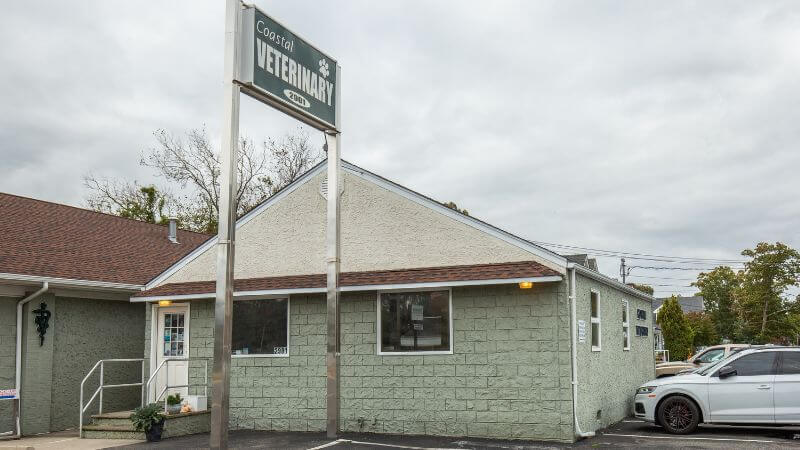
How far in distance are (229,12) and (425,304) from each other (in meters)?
6.79

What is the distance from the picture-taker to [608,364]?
588 inches

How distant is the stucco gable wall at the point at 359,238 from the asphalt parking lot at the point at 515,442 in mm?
3033

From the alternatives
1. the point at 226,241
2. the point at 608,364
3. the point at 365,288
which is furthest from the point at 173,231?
the point at 226,241

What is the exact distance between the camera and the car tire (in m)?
13.4

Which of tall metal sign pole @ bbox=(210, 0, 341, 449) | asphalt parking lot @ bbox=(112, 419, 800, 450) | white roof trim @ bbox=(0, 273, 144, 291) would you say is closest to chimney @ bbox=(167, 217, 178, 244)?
white roof trim @ bbox=(0, 273, 144, 291)

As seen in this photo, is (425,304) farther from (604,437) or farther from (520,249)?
(604,437)

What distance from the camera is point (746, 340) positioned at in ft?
165

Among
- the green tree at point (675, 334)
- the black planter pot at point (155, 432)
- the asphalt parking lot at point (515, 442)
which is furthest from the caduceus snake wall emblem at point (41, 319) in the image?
the green tree at point (675, 334)

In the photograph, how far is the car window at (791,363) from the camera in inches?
506

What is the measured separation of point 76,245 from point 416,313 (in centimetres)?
874

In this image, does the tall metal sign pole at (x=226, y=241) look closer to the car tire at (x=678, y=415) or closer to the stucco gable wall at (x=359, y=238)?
the stucco gable wall at (x=359, y=238)

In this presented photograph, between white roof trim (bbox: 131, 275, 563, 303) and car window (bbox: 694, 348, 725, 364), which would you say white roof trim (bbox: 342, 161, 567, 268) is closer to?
white roof trim (bbox: 131, 275, 563, 303)

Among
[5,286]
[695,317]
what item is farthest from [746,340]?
[5,286]

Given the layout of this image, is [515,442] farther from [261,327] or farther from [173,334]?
[173,334]
